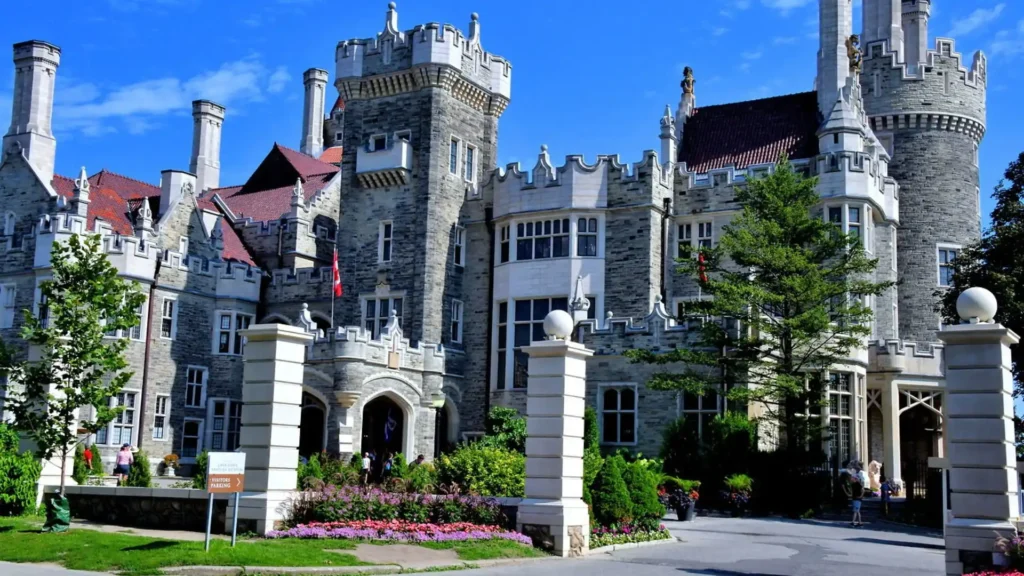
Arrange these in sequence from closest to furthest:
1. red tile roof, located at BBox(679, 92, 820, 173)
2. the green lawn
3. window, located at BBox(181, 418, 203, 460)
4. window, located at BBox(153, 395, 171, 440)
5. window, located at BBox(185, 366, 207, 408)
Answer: the green lawn < window, located at BBox(153, 395, 171, 440) < window, located at BBox(181, 418, 203, 460) < window, located at BBox(185, 366, 207, 408) < red tile roof, located at BBox(679, 92, 820, 173)

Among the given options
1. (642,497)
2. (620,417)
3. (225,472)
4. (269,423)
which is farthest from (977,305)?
(620,417)

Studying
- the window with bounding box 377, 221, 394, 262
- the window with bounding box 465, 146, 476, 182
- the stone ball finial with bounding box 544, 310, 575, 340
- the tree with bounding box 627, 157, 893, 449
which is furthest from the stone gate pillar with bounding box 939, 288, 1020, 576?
the window with bounding box 465, 146, 476, 182

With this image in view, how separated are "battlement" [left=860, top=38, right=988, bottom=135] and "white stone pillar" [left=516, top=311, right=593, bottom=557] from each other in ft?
85.8

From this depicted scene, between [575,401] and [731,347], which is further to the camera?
[731,347]

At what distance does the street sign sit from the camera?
15.5 m

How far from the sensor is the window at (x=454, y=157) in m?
39.2

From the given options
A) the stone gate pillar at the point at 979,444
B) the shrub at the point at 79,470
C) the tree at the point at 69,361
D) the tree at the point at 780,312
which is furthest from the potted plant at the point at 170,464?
the stone gate pillar at the point at 979,444

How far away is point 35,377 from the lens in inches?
843

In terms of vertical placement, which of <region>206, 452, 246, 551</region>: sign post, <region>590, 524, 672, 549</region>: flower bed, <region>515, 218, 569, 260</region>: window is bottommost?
<region>590, 524, 672, 549</region>: flower bed

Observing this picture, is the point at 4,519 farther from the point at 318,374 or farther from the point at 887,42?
the point at 887,42

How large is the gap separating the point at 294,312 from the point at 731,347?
55.8 ft

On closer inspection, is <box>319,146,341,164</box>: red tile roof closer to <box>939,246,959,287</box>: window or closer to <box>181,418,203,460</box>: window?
<box>181,418,203,460</box>: window

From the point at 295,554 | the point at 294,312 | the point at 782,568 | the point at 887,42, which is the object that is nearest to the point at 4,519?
the point at 295,554

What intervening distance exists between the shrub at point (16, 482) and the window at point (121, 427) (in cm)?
1428
